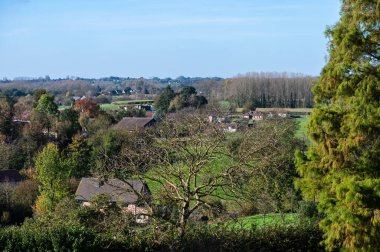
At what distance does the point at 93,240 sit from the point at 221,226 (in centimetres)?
309

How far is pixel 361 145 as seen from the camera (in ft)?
27.3

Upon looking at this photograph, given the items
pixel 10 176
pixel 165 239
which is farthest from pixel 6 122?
pixel 165 239

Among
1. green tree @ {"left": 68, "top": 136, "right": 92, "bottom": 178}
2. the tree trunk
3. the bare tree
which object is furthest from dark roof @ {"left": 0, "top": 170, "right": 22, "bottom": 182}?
the tree trunk

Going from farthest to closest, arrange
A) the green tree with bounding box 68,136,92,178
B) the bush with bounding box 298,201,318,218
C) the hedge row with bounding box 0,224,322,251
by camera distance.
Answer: the green tree with bounding box 68,136,92,178 → the bush with bounding box 298,201,318,218 → the hedge row with bounding box 0,224,322,251

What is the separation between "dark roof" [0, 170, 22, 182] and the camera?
2726 centimetres

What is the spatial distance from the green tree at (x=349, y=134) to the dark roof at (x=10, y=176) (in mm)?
22310

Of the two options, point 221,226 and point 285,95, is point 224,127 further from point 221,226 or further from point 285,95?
point 285,95

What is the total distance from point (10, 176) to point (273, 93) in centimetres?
3872

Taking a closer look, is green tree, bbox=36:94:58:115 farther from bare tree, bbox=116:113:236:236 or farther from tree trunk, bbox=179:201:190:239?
tree trunk, bbox=179:201:190:239

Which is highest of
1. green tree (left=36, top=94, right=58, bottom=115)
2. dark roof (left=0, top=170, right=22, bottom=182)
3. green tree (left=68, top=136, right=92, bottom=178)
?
green tree (left=36, top=94, right=58, bottom=115)

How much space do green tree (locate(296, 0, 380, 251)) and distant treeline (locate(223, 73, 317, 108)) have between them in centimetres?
4513

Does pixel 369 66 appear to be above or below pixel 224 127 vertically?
above

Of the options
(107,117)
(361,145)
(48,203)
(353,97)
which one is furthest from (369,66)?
(107,117)

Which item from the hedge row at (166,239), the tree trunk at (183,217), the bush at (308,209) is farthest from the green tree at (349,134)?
the bush at (308,209)
